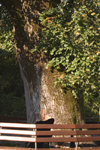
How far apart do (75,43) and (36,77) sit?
1.77 m

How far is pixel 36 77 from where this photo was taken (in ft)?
27.0

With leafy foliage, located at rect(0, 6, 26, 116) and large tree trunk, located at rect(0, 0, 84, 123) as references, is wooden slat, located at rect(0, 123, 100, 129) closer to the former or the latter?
large tree trunk, located at rect(0, 0, 84, 123)

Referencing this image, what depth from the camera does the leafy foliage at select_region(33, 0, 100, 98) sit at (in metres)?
7.41

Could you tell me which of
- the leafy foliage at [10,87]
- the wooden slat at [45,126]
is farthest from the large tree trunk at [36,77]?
the leafy foliage at [10,87]

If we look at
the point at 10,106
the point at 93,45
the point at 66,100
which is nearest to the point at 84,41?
the point at 93,45

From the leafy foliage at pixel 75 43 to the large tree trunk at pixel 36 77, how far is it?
0.32 meters

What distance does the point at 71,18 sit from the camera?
26.1 feet

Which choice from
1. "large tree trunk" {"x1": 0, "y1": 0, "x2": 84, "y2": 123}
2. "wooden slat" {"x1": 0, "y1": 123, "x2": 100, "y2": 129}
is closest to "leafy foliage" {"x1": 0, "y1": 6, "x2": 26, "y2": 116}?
"large tree trunk" {"x1": 0, "y1": 0, "x2": 84, "y2": 123}

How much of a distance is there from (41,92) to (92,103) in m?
9.66

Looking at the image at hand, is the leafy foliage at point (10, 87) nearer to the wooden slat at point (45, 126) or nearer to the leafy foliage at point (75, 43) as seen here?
the leafy foliage at point (75, 43)

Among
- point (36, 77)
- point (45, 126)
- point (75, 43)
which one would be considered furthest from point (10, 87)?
point (45, 126)

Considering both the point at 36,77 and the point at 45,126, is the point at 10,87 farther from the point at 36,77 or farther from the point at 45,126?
the point at 45,126

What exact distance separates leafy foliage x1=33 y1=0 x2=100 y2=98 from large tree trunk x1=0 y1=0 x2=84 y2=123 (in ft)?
1.06

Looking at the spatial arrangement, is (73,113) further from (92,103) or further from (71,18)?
(92,103)
